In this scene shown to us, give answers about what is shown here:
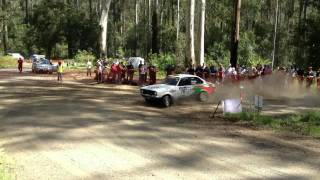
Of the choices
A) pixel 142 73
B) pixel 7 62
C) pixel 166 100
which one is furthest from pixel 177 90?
pixel 7 62

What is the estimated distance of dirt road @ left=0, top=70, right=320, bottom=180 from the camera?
12352 millimetres

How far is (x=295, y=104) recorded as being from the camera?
1025 inches

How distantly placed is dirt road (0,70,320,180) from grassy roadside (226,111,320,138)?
3.21 feet

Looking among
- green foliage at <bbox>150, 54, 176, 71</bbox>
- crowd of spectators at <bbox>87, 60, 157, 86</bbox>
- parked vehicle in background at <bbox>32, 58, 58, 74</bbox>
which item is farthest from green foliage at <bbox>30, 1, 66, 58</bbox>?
crowd of spectators at <bbox>87, 60, 157, 86</bbox>

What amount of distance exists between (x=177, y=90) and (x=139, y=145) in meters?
9.41

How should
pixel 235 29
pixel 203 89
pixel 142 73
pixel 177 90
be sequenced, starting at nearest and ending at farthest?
pixel 177 90 → pixel 203 89 → pixel 142 73 → pixel 235 29

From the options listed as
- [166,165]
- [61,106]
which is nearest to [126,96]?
[61,106]

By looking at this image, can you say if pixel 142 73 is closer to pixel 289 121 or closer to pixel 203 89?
pixel 203 89

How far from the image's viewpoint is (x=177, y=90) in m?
24.3

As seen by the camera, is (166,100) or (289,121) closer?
(289,121)

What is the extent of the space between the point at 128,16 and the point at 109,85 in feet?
243

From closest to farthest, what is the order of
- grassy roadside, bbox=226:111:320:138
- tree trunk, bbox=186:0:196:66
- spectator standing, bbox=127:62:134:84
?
1. grassy roadside, bbox=226:111:320:138
2. spectator standing, bbox=127:62:134:84
3. tree trunk, bbox=186:0:196:66

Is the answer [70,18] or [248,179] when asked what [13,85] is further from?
[70,18]

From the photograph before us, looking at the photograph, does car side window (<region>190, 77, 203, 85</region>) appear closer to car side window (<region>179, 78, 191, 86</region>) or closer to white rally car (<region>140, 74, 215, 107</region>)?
white rally car (<region>140, 74, 215, 107</region>)
